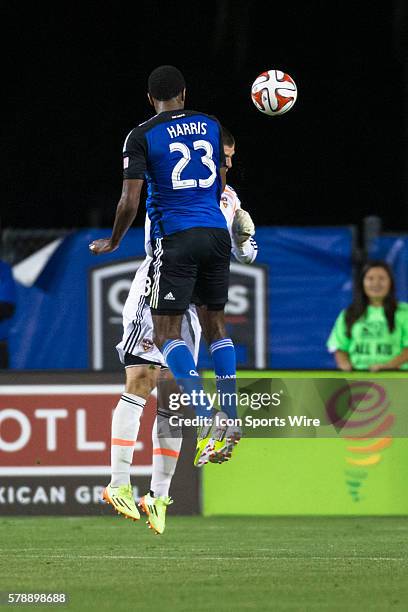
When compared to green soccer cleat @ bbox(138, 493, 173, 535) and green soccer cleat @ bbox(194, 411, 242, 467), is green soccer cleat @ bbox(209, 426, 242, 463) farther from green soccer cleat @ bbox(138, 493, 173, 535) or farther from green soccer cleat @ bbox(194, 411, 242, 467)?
green soccer cleat @ bbox(138, 493, 173, 535)

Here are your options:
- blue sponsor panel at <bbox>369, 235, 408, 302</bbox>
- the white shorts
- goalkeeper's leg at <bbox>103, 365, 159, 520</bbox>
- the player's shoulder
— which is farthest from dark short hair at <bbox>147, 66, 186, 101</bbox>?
blue sponsor panel at <bbox>369, 235, 408, 302</bbox>

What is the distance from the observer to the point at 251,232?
9172mm

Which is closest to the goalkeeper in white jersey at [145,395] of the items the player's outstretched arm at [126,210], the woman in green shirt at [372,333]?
the player's outstretched arm at [126,210]

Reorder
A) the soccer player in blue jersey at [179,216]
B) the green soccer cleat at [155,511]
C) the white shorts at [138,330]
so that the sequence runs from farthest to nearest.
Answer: the white shorts at [138,330] < the green soccer cleat at [155,511] < the soccer player in blue jersey at [179,216]

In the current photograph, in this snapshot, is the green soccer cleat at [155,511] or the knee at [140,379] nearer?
the green soccer cleat at [155,511]

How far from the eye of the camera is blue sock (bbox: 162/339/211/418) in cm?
870

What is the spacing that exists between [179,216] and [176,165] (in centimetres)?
29

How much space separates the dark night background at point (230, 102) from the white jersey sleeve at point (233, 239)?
845cm

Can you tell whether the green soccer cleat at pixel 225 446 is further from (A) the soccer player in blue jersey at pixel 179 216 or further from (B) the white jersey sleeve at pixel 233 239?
(B) the white jersey sleeve at pixel 233 239

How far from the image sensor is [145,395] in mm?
9336

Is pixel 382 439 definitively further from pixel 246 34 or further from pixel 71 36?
pixel 71 36

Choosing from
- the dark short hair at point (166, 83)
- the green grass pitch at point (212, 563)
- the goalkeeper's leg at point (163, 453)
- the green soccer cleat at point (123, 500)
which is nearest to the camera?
the green grass pitch at point (212, 563)

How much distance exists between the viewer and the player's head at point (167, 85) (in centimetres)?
878

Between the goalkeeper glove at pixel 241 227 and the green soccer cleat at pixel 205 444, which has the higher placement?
the goalkeeper glove at pixel 241 227
